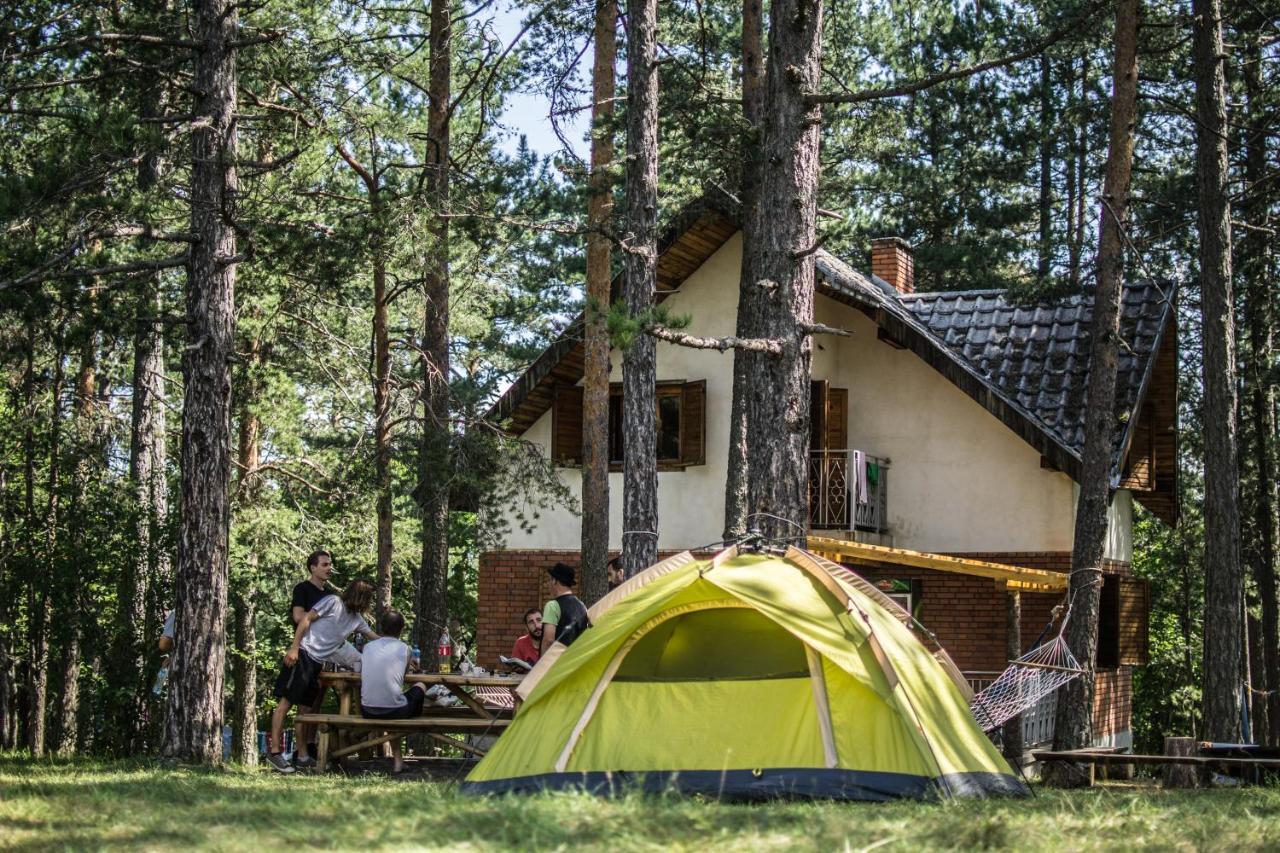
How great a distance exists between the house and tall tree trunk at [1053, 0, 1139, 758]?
2282mm

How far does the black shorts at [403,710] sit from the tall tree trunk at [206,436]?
1.52m

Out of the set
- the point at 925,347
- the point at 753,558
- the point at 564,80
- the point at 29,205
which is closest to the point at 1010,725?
the point at 925,347

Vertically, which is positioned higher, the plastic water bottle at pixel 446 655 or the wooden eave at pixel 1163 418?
the wooden eave at pixel 1163 418

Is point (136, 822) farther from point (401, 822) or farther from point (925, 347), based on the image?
point (925, 347)

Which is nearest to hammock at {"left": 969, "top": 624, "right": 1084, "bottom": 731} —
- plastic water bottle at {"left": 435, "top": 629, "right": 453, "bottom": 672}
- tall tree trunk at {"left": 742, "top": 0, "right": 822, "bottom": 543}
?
tall tree trunk at {"left": 742, "top": 0, "right": 822, "bottom": 543}

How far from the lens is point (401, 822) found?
623cm

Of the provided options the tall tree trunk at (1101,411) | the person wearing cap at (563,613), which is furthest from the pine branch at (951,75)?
the tall tree trunk at (1101,411)

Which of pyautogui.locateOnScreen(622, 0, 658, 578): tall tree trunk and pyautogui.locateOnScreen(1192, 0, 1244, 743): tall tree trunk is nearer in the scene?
pyautogui.locateOnScreen(622, 0, 658, 578): tall tree trunk

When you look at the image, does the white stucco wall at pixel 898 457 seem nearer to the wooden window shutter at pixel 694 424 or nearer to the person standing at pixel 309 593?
the wooden window shutter at pixel 694 424

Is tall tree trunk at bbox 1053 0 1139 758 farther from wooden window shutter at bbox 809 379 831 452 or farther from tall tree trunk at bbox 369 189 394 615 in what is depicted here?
tall tree trunk at bbox 369 189 394 615

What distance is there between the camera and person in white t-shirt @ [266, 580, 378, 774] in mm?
11586

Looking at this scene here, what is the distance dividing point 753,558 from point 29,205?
6265 millimetres

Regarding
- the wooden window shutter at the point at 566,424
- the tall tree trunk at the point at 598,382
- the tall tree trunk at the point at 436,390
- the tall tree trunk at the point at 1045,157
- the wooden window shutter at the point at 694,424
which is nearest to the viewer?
the tall tree trunk at the point at 598,382

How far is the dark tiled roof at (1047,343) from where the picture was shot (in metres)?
18.6
